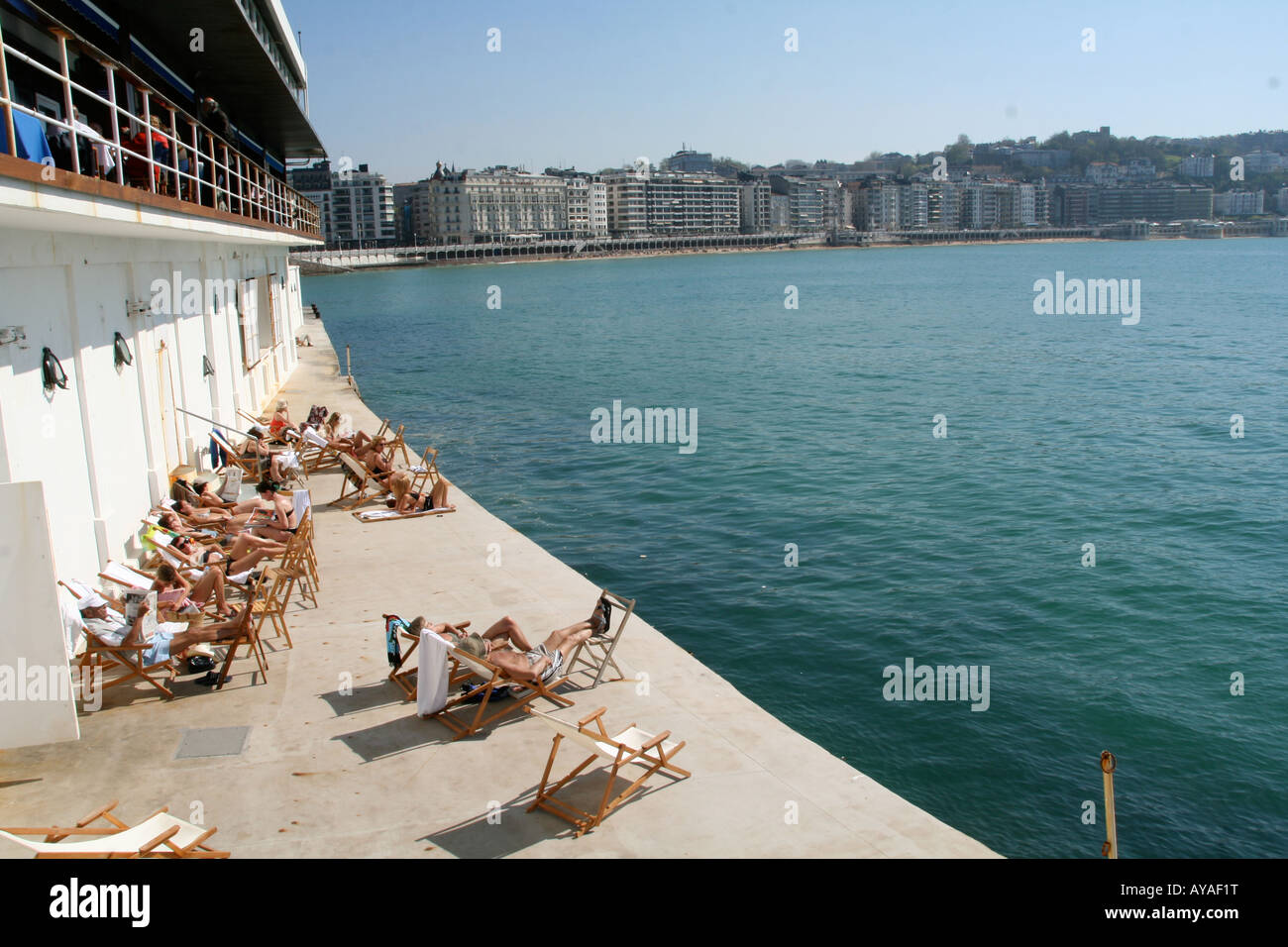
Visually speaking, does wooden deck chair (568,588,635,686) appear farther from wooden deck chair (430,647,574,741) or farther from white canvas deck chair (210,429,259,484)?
white canvas deck chair (210,429,259,484)

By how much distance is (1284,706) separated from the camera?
38.8 ft

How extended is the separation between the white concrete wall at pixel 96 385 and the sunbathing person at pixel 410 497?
311 cm

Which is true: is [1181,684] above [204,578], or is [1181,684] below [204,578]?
below

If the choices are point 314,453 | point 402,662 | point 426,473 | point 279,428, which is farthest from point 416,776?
point 279,428

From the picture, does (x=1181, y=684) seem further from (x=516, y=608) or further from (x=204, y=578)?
(x=204, y=578)

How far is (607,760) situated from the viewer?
716 centimetres

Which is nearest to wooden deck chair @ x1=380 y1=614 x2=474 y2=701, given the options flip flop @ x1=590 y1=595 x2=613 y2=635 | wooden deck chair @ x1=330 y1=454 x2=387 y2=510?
flip flop @ x1=590 y1=595 x2=613 y2=635

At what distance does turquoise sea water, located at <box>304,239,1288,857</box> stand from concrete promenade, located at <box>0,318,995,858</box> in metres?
2.37

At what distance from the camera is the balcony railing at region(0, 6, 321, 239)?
8.39 m

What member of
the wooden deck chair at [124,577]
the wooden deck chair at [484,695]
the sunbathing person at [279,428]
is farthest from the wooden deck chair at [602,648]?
the sunbathing person at [279,428]

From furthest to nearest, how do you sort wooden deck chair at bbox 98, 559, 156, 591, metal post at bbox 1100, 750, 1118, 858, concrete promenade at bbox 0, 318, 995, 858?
wooden deck chair at bbox 98, 559, 156, 591
concrete promenade at bbox 0, 318, 995, 858
metal post at bbox 1100, 750, 1118, 858

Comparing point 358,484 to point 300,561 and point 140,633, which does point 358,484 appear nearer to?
point 300,561
